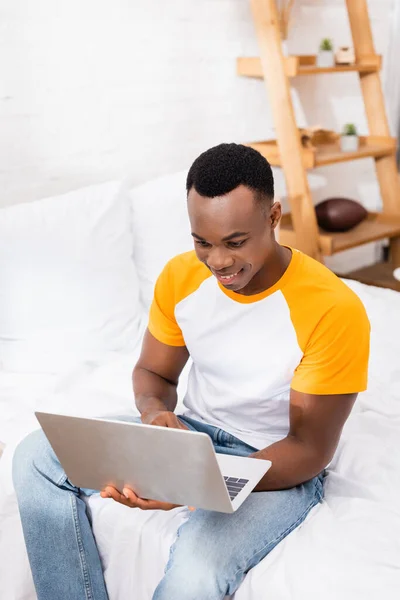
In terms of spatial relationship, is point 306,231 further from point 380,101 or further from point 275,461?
point 275,461

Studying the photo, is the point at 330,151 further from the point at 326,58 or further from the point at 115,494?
the point at 115,494

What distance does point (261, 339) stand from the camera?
130cm

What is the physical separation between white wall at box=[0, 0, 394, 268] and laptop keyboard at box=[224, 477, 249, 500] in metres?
1.31

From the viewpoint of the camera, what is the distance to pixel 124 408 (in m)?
1.64

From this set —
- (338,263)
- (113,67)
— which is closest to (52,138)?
(113,67)

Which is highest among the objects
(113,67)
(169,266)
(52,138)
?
(113,67)

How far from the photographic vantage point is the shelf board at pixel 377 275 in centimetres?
315

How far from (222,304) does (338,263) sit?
221cm

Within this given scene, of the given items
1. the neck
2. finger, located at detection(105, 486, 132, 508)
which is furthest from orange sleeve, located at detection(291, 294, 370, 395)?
finger, located at detection(105, 486, 132, 508)

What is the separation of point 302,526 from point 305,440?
15cm

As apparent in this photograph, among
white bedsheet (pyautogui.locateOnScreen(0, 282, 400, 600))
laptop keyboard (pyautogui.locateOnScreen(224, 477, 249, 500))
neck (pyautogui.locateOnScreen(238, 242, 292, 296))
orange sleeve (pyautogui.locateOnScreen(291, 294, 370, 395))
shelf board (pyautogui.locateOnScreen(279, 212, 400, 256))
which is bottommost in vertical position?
white bedsheet (pyautogui.locateOnScreen(0, 282, 400, 600))

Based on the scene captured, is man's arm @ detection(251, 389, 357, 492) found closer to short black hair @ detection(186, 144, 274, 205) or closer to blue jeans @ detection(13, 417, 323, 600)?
blue jeans @ detection(13, 417, 323, 600)

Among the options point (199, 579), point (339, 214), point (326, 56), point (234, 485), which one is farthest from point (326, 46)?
point (199, 579)

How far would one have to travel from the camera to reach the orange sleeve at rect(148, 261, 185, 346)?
55.7 inches
